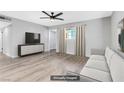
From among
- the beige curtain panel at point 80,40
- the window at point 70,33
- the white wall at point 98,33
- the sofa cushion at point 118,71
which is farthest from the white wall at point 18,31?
the sofa cushion at point 118,71

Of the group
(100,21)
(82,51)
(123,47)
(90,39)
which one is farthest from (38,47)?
(123,47)

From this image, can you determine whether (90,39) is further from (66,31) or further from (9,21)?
(9,21)

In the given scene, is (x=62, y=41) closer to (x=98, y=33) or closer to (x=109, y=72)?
(x=98, y=33)

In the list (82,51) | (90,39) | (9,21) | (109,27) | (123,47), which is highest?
(9,21)

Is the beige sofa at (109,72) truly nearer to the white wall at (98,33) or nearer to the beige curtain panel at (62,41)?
the white wall at (98,33)

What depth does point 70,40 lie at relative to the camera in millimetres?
5547

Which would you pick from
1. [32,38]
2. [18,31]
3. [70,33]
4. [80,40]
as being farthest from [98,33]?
[18,31]

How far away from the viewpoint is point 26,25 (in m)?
5.04

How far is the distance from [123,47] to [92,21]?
3.14m

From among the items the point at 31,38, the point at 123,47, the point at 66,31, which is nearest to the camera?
the point at 123,47

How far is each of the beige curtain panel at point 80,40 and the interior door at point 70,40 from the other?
0.32 m

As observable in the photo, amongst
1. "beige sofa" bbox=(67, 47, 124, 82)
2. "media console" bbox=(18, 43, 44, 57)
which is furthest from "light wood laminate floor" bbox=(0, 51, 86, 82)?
"media console" bbox=(18, 43, 44, 57)

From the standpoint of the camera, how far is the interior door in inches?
210

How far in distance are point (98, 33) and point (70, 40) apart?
184 centimetres
